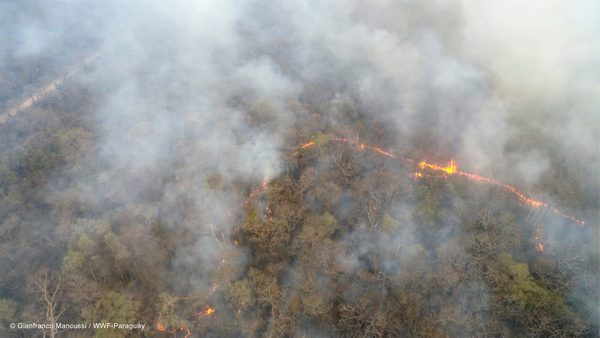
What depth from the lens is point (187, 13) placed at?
63188 millimetres

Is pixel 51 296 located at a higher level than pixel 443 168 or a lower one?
lower

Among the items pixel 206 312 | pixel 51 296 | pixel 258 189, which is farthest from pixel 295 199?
pixel 51 296

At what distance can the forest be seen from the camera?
28094 mm

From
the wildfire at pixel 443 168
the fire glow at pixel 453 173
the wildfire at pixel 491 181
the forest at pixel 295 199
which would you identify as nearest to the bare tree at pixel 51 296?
the forest at pixel 295 199

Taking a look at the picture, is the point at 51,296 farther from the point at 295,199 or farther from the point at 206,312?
the point at 295,199

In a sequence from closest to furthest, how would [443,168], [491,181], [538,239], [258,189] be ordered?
[538,239] → [258,189] → [491,181] → [443,168]

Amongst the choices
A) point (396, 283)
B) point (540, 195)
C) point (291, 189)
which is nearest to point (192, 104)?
point (291, 189)

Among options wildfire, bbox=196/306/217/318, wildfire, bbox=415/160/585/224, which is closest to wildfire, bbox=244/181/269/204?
wildfire, bbox=196/306/217/318

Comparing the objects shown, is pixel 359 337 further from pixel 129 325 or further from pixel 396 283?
pixel 129 325

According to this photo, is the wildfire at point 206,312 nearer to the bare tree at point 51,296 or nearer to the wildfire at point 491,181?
the bare tree at point 51,296

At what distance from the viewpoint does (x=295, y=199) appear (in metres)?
34.8

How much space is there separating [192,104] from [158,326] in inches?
940

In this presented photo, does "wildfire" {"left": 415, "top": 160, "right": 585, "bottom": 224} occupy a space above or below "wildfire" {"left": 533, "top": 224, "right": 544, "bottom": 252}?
above

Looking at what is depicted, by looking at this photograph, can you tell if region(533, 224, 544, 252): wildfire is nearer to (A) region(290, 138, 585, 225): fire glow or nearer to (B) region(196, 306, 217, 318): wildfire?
(A) region(290, 138, 585, 225): fire glow
